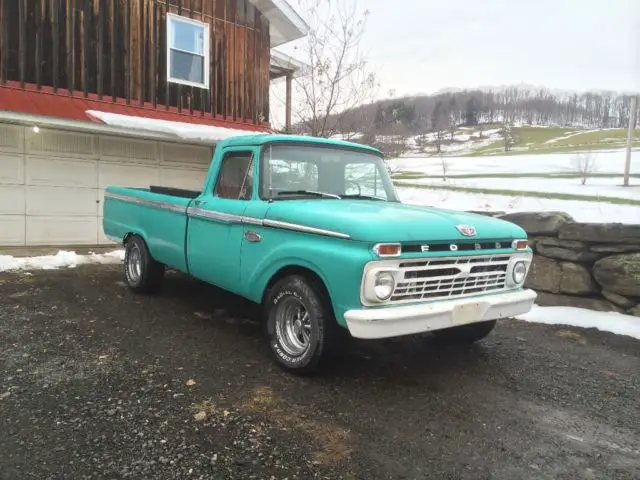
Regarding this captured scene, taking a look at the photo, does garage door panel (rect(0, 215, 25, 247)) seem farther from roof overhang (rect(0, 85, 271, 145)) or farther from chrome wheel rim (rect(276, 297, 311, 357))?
chrome wheel rim (rect(276, 297, 311, 357))

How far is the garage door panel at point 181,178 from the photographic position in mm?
11406

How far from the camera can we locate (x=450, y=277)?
3748 mm

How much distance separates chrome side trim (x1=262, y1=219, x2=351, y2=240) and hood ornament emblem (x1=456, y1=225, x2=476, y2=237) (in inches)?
37.1

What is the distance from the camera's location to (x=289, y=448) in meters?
2.87

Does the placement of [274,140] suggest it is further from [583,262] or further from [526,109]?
[526,109]

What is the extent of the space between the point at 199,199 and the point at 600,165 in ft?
95.1

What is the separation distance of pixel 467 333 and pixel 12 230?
8.75 meters

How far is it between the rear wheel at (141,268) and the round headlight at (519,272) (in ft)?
13.8

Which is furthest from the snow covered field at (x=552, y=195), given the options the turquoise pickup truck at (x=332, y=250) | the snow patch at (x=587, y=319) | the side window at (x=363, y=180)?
the turquoise pickup truck at (x=332, y=250)

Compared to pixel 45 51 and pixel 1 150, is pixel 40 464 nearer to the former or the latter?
pixel 1 150

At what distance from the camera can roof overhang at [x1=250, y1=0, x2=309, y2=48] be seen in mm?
12250

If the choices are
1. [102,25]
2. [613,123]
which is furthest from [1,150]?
[613,123]

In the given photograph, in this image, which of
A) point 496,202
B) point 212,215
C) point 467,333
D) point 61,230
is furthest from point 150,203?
point 496,202

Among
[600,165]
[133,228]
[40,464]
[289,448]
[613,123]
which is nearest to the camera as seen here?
[40,464]
